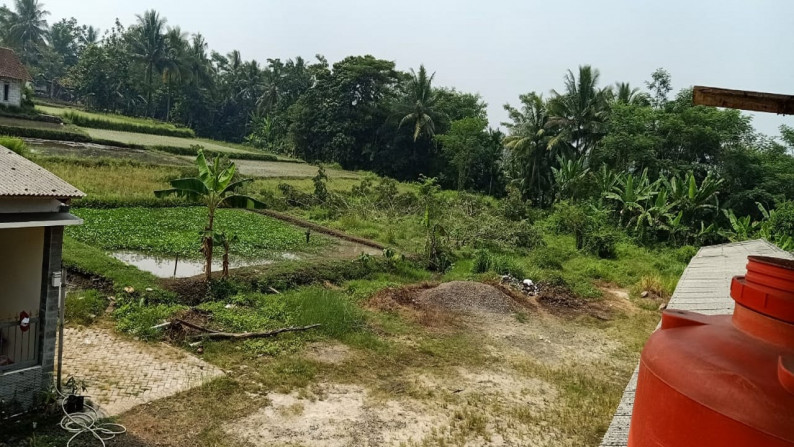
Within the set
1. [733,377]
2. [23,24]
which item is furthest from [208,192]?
[23,24]

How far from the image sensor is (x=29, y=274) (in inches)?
244

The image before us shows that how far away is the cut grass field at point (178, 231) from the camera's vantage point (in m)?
12.6

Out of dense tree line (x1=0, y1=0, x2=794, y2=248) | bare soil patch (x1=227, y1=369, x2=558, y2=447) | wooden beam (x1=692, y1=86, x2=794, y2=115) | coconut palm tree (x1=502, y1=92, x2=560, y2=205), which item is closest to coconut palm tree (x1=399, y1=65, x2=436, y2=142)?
dense tree line (x1=0, y1=0, x2=794, y2=248)

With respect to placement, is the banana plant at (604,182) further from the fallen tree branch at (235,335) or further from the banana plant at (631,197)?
the fallen tree branch at (235,335)

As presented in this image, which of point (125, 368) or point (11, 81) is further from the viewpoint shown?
point (11, 81)

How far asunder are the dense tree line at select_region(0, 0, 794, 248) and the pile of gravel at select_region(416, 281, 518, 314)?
415 inches

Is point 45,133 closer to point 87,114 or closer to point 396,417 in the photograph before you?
point 87,114

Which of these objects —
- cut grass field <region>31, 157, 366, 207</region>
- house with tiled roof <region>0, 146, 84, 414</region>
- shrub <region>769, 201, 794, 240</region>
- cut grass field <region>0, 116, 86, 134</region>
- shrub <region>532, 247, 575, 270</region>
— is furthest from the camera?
cut grass field <region>0, 116, 86, 134</region>

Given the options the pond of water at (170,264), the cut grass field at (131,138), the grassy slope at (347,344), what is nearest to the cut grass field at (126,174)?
the grassy slope at (347,344)

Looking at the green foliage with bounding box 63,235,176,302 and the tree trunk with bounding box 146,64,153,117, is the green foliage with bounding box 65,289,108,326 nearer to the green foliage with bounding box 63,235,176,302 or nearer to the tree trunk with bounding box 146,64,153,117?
the green foliage with bounding box 63,235,176,302

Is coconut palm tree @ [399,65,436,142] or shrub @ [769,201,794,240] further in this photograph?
coconut palm tree @ [399,65,436,142]

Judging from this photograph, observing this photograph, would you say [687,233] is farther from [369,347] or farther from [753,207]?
[369,347]

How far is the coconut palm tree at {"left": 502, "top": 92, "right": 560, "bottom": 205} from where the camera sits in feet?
92.0

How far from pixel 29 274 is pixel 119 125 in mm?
31844
